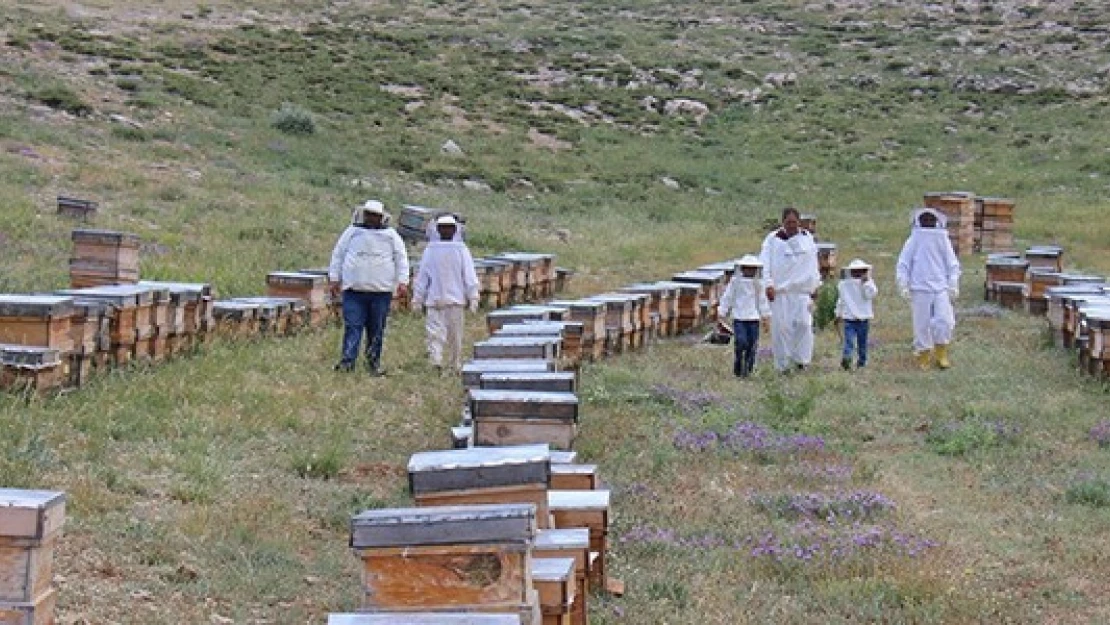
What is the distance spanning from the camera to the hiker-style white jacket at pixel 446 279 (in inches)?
509

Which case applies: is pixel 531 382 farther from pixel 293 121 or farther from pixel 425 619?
pixel 293 121

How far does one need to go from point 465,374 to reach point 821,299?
8882mm

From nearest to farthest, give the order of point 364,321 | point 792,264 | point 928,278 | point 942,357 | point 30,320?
point 30,320 → point 364,321 → point 792,264 → point 942,357 → point 928,278

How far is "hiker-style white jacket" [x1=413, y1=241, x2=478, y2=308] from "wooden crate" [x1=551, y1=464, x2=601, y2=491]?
19.0 feet

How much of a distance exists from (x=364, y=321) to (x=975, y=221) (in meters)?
16.2

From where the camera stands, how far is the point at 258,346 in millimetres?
12766

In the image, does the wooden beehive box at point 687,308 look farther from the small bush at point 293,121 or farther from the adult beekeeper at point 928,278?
the small bush at point 293,121

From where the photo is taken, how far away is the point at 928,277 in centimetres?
1444

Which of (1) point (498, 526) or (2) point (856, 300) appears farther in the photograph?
(2) point (856, 300)

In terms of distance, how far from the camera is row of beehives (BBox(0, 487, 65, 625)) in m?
4.74

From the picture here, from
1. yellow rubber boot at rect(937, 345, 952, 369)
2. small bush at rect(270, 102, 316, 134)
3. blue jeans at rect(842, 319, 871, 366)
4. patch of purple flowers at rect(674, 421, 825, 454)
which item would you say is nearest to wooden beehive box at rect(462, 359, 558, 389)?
patch of purple flowers at rect(674, 421, 825, 454)

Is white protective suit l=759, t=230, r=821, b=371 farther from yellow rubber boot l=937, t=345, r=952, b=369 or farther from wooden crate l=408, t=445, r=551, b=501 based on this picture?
wooden crate l=408, t=445, r=551, b=501

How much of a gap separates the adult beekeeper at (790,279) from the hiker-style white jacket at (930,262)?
1.20 m

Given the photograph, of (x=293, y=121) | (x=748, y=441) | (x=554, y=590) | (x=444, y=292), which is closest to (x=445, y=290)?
(x=444, y=292)
